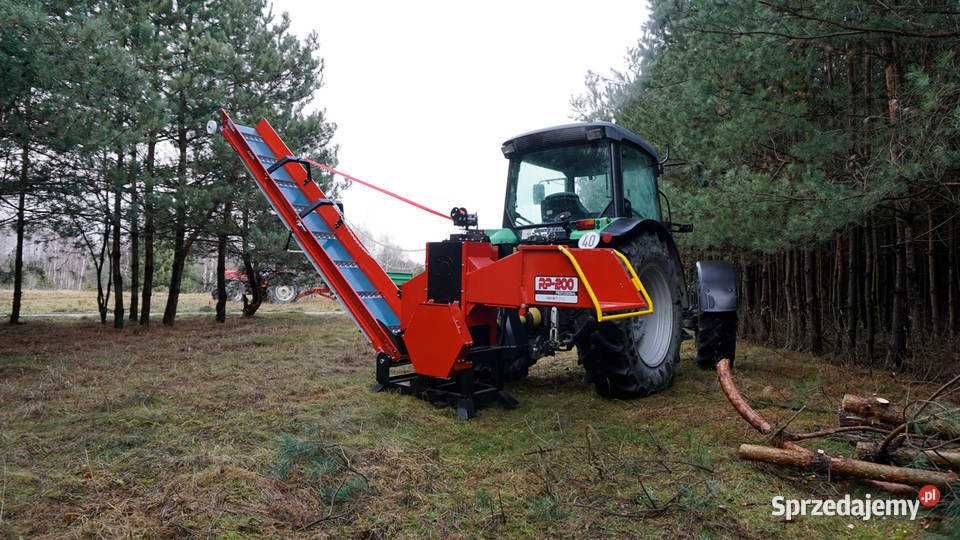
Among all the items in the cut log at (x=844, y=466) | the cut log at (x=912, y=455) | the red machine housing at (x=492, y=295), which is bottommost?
the cut log at (x=844, y=466)

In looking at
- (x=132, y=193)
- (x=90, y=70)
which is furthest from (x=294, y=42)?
(x=90, y=70)

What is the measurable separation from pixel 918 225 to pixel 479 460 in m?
5.58

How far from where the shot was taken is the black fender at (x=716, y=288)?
18.0 feet

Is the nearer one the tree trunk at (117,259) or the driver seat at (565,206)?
the driver seat at (565,206)

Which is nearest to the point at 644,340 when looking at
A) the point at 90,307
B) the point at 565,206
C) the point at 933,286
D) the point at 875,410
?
the point at 565,206

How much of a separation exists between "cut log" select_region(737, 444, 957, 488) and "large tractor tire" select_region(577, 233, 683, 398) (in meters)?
1.20

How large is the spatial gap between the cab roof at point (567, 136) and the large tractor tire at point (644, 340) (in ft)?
2.99

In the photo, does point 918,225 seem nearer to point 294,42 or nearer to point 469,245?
point 469,245

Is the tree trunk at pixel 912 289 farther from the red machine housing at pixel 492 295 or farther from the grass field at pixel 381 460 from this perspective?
the red machine housing at pixel 492 295

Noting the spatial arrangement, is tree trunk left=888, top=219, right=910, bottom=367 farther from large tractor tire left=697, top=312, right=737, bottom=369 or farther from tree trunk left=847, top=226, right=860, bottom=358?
large tractor tire left=697, top=312, right=737, bottom=369

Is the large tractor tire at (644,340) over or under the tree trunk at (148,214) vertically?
under

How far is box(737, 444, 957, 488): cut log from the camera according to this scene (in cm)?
251

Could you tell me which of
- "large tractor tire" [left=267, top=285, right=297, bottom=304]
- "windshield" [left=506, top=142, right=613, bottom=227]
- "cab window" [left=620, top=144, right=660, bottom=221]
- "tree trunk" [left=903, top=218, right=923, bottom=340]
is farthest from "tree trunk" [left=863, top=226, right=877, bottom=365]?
"large tractor tire" [left=267, top=285, right=297, bottom=304]

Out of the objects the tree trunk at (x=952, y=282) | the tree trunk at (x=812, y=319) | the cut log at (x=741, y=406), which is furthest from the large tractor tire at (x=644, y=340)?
the tree trunk at (x=812, y=319)
